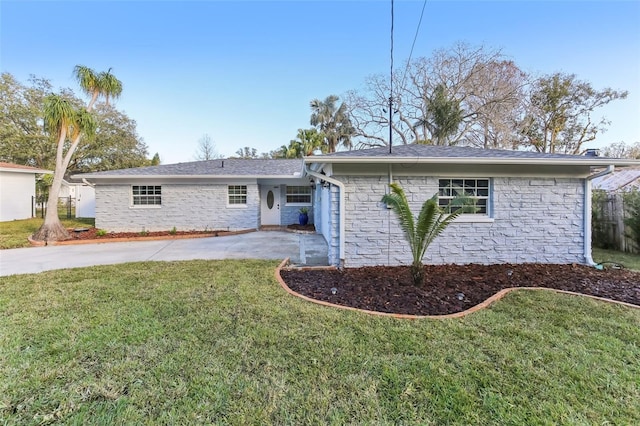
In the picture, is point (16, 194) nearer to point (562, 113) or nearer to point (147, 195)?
point (147, 195)

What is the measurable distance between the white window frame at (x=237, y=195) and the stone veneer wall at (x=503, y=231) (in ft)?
24.9

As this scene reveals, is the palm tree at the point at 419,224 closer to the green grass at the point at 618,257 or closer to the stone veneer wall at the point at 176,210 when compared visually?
the green grass at the point at 618,257

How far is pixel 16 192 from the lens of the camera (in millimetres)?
17094

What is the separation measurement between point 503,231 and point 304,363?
20.9 ft

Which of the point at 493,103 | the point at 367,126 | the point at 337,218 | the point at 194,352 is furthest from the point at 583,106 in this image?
the point at 194,352

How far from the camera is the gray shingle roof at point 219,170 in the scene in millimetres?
12414

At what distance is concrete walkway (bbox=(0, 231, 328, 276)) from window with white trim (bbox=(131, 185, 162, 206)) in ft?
9.02

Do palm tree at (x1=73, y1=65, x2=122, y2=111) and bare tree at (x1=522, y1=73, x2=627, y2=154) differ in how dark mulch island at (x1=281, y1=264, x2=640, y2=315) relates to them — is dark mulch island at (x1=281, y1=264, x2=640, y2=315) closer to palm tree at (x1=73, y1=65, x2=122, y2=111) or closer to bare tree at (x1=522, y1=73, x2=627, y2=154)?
palm tree at (x1=73, y1=65, x2=122, y2=111)

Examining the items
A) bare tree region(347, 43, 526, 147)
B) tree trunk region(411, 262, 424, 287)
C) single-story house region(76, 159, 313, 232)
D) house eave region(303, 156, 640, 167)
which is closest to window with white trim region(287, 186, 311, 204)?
single-story house region(76, 159, 313, 232)

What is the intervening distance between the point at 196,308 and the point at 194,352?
1255 mm

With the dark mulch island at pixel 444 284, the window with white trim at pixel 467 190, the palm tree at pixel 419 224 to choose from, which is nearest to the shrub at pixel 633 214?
the dark mulch island at pixel 444 284

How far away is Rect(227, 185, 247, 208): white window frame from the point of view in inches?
517

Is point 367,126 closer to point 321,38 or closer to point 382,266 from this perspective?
point 321,38

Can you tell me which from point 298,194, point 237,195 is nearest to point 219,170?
point 237,195
